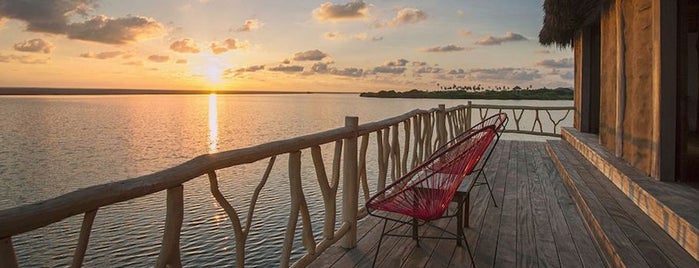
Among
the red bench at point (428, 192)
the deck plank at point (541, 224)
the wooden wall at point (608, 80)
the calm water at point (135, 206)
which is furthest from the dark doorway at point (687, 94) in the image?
the calm water at point (135, 206)

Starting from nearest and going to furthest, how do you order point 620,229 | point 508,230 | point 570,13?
point 620,229 < point 508,230 < point 570,13

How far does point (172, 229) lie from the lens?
5.86 feet

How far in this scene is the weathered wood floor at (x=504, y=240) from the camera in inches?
111

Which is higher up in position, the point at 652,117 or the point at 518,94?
the point at 518,94

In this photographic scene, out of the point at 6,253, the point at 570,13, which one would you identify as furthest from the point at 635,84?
the point at 6,253

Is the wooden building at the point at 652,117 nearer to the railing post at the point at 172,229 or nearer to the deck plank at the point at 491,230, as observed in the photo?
the deck plank at the point at 491,230

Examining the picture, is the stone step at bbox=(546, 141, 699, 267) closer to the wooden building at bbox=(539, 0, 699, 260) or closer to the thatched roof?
the wooden building at bbox=(539, 0, 699, 260)

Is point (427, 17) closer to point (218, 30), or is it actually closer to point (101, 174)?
point (218, 30)

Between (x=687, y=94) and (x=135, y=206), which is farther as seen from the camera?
(x=135, y=206)

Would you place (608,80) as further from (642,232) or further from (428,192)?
(428,192)

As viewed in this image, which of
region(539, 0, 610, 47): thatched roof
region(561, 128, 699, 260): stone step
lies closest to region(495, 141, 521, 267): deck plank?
region(561, 128, 699, 260): stone step

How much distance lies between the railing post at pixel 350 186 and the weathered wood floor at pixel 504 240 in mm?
88

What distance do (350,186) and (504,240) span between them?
1.13m

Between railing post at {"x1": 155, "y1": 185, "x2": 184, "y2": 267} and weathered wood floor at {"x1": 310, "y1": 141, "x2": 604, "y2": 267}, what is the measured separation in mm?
1159
